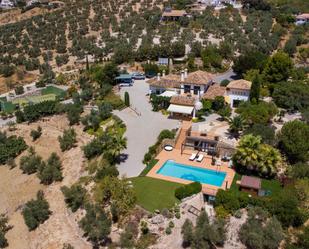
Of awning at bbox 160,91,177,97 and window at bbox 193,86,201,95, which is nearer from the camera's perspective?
awning at bbox 160,91,177,97

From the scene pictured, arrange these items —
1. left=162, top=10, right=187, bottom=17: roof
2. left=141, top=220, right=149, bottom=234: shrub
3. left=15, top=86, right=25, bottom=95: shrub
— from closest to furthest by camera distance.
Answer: left=141, top=220, right=149, bottom=234: shrub
left=15, top=86, right=25, bottom=95: shrub
left=162, top=10, right=187, bottom=17: roof

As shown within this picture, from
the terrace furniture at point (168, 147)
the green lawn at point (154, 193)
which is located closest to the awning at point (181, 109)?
the terrace furniture at point (168, 147)

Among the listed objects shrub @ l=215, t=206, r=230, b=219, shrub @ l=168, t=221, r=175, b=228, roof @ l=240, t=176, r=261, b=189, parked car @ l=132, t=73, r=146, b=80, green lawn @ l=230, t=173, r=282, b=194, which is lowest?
parked car @ l=132, t=73, r=146, b=80

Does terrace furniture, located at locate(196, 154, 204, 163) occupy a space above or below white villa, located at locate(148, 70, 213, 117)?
below

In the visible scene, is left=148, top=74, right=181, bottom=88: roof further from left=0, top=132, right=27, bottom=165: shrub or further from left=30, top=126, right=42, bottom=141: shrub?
left=0, top=132, right=27, bottom=165: shrub

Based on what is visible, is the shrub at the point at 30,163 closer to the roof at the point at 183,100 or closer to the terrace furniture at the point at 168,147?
the terrace furniture at the point at 168,147

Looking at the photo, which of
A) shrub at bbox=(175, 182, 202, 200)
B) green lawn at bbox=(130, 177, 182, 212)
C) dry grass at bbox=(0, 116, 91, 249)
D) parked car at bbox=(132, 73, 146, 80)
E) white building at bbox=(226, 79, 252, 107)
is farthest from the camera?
parked car at bbox=(132, 73, 146, 80)

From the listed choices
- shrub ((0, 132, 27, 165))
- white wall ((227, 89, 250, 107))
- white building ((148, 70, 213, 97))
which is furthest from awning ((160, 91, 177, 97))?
shrub ((0, 132, 27, 165))

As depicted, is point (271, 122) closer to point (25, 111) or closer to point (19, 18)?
point (25, 111)
